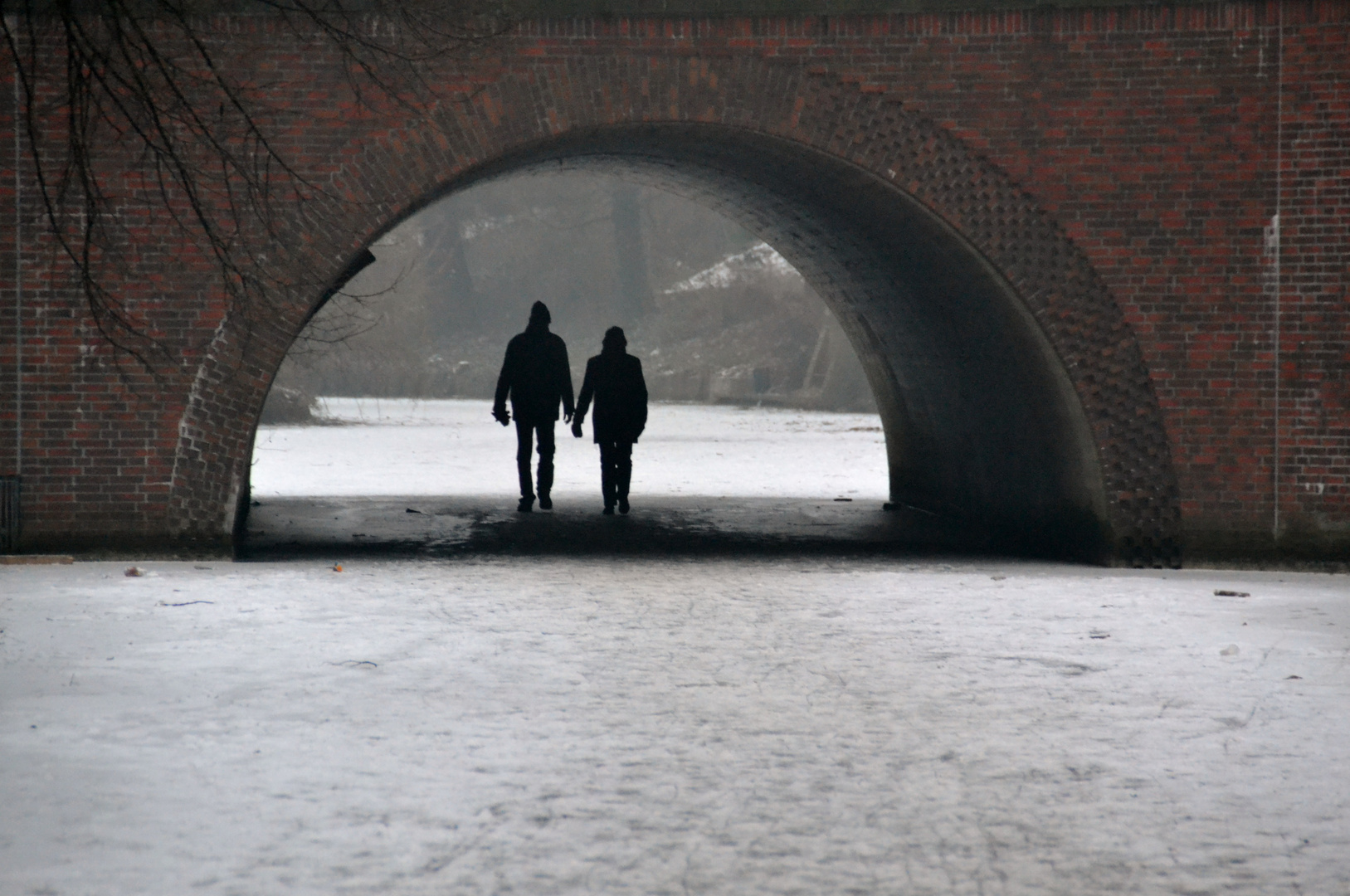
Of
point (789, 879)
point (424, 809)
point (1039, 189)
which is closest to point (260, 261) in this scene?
point (1039, 189)

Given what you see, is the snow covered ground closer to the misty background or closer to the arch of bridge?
the arch of bridge

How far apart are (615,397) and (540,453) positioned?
909mm

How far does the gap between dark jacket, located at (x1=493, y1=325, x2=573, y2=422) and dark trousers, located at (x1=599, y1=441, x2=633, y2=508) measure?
66 cm

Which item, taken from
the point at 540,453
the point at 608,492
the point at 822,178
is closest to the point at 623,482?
the point at 608,492

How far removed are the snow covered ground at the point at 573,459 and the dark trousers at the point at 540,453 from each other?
2197mm

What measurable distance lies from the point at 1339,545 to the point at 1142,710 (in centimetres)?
527

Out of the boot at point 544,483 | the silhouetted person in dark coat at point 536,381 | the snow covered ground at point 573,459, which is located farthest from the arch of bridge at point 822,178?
the snow covered ground at point 573,459

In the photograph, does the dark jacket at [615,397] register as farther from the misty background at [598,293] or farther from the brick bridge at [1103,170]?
the misty background at [598,293]

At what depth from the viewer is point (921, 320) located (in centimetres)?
1318

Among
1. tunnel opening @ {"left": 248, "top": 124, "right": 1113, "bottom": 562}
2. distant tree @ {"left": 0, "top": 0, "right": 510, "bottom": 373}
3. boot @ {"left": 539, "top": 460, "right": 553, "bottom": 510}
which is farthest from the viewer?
boot @ {"left": 539, "top": 460, "right": 553, "bottom": 510}

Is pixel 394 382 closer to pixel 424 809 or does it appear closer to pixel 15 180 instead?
pixel 15 180

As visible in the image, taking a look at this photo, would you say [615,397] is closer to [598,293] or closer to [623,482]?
[623,482]

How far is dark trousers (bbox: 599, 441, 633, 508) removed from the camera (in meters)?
14.6

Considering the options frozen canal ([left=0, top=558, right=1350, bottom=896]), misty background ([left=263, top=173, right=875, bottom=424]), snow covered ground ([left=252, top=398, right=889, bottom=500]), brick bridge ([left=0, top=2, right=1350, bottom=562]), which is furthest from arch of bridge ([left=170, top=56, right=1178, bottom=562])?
misty background ([left=263, top=173, right=875, bottom=424])
